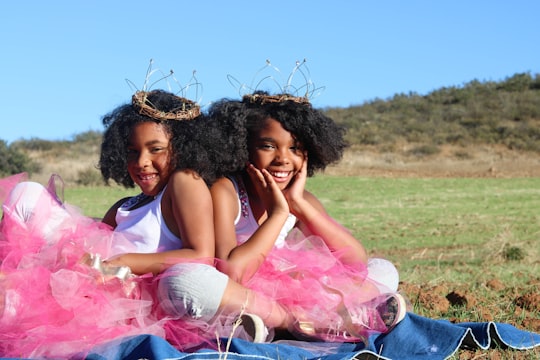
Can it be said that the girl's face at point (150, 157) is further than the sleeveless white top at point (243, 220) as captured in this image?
No

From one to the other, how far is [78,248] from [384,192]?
15266 millimetres

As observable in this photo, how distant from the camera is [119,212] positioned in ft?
13.6

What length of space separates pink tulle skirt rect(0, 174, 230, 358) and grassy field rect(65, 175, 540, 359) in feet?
4.78

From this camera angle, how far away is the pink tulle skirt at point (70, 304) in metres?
3.27

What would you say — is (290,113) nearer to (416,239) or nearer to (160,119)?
(160,119)

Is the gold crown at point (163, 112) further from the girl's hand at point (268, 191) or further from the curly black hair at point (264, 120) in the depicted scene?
the girl's hand at point (268, 191)

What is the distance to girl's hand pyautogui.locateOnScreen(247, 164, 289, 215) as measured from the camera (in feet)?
12.8

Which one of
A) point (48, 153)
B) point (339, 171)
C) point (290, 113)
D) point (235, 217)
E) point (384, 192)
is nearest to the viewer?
point (235, 217)

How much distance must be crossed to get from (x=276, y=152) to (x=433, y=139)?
32.0 metres

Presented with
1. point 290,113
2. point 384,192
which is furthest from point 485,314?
point 384,192

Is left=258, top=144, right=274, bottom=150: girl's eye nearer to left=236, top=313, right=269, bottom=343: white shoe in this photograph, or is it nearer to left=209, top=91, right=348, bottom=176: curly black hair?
left=209, top=91, right=348, bottom=176: curly black hair

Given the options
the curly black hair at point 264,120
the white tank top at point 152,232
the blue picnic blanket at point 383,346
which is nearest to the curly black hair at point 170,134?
the curly black hair at point 264,120

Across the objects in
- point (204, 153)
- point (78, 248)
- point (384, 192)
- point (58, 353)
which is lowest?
point (384, 192)

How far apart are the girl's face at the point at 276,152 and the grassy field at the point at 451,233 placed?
1279 mm
